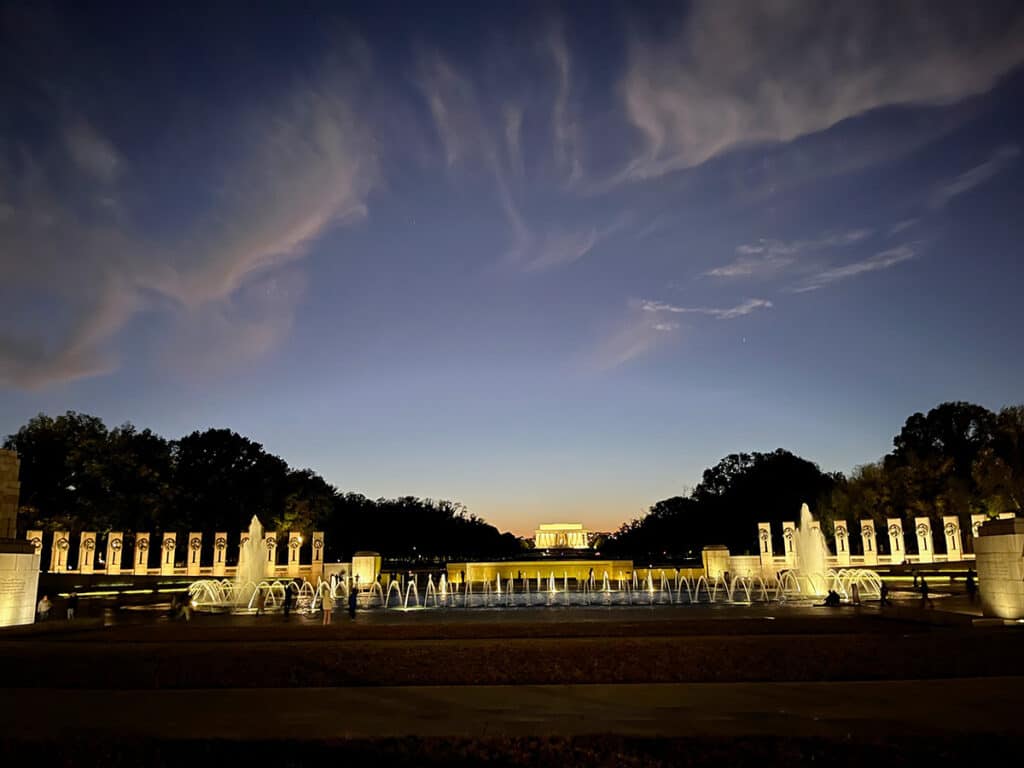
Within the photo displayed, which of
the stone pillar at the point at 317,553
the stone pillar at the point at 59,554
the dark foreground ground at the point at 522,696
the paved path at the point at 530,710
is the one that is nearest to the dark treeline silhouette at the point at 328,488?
the stone pillar at the point at 59,554

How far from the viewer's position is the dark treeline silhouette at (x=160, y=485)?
2436 inches

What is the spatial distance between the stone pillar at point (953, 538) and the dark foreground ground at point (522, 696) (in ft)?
118

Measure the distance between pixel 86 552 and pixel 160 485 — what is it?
1164cm

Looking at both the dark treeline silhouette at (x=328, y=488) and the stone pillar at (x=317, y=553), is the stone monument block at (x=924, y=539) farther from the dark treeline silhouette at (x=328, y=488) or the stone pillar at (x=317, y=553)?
the stone pillar at (x=317, y=553)

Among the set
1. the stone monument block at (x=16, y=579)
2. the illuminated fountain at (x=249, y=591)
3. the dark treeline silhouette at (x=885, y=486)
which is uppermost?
the dark treeline silhouette at (x=885, y=486)

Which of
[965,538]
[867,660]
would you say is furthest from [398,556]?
[867,660]

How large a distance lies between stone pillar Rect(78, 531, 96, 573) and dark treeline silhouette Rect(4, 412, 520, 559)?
6.43 metres

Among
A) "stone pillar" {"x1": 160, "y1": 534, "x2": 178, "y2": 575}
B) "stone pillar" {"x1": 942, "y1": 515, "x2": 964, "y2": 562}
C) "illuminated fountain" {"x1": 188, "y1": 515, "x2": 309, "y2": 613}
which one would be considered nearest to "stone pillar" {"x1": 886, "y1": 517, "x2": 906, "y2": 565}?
"stone pillar" {"x1": 942, "y1": 515, "x2": 964, "y2": 562}

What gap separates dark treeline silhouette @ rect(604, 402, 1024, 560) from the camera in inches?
2379

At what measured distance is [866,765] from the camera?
7.63 meters

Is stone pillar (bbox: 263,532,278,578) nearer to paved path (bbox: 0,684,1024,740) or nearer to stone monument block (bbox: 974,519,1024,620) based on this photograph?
paved path (bbox: 0,684,1024,740)

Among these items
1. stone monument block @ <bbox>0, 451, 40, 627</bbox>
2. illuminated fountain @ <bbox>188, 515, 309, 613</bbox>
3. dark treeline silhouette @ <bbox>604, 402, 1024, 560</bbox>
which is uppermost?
dark treeline silhouette @ <bbox>604, 402, 1024, 560</bbox>

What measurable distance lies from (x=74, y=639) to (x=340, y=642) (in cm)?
709

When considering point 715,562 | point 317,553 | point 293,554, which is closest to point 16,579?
point 293,554
